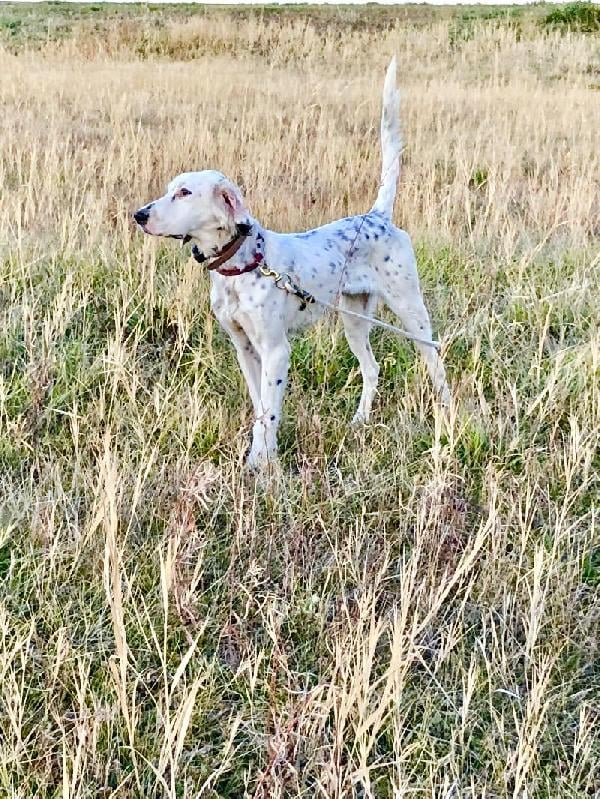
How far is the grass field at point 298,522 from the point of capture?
1.72 metres

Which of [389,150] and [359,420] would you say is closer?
[359,420]

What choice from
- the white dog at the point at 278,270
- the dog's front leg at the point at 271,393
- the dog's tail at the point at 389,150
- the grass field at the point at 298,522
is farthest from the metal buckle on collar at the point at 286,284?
the dog's tail at the point at 389,150

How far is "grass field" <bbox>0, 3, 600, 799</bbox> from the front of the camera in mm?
1719

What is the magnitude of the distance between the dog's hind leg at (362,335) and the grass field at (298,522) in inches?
4.2

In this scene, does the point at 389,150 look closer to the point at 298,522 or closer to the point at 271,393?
the point at 271,393

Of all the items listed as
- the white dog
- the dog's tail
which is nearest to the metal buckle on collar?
the white dog

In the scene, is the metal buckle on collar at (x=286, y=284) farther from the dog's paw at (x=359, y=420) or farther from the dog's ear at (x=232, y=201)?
the dog's paw at (x=359, y=420)

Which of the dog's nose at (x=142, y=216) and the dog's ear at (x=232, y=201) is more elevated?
the dog's ear at (x=232, y=201)

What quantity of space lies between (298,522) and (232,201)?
118 cm

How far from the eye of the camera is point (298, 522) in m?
2.47

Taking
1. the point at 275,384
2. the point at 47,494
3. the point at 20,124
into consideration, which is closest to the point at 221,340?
the point at 275,384

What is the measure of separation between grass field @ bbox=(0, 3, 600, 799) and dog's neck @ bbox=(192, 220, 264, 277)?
481 mm

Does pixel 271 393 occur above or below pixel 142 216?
below

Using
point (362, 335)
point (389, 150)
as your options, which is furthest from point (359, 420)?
point (389, 150)
